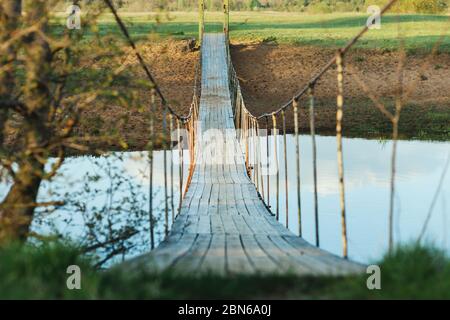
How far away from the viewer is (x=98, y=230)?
588 cm

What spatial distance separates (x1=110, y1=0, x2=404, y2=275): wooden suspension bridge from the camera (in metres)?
4.88

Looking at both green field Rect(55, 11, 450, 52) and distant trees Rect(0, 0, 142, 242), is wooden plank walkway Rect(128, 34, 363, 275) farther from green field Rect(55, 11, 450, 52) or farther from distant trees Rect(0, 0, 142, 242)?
green field Rect(55, 11, 450, 52)

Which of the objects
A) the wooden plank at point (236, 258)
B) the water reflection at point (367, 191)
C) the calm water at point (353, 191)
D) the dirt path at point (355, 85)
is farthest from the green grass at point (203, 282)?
the dirt path at point (355, 85)

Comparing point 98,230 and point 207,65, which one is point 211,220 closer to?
point 98,230

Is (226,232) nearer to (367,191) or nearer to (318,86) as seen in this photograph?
(367,191)

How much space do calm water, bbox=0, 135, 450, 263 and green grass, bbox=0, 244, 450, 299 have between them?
1.47 metres

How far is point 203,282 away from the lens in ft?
13.7

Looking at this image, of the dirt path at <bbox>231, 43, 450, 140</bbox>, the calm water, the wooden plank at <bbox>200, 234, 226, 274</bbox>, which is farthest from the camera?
the dirt path at <bbox>231, 43, 450, 140</bbox>

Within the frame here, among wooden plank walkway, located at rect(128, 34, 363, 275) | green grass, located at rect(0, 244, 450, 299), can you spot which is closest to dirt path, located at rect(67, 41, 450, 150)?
wooden plank walkway, located at rect(128, 34, 363, 275)

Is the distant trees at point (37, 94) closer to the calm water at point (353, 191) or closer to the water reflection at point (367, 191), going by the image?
the calm water at point (353, 191)

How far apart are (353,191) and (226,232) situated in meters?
6.89

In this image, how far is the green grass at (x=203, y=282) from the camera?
3.89 metres
